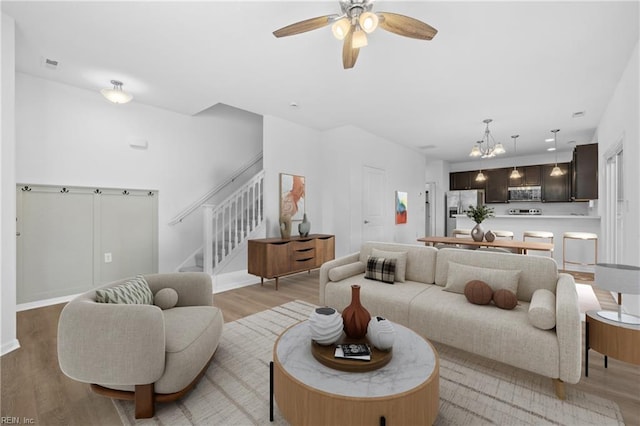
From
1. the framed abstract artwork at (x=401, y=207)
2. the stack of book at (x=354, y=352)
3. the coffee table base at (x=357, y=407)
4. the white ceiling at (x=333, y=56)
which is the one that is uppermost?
the white ceiling at (x=333, y=56)

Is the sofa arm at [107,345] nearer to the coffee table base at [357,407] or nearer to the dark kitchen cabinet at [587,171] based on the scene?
the coffee table base at [357,407]

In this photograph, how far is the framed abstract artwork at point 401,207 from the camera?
696 cm

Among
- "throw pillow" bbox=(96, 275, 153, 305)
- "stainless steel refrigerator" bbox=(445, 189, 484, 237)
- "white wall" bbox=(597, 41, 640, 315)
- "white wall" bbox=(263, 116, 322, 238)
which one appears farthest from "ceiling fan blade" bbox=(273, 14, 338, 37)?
"stainless steel refrigerator" bbox=(445, 189, 484, 237)

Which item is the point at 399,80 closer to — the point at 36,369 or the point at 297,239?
the point at 297,239

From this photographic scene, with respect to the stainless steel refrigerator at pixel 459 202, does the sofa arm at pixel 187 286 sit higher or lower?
lower

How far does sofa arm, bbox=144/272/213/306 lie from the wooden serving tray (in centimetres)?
122

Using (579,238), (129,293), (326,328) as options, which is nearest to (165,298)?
(129,293)

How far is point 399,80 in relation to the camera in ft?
11.7

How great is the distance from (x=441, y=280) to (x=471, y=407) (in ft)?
4.29

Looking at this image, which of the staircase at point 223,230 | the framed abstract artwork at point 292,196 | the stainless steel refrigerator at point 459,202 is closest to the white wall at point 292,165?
the framed abstract artwork at point 292,196

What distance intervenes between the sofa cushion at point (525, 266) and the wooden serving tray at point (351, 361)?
1.55 metres

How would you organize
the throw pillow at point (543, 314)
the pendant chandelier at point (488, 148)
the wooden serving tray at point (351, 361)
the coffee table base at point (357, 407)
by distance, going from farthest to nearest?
the pendant chandelier at point (488, 148), the throw pillow at point (543, 314), the wooden serving tray at point (351, 361), the coffee table base at point (357, 407)

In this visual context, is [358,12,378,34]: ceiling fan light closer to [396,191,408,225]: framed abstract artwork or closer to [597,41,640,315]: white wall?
[597,41,640,315]: white wall

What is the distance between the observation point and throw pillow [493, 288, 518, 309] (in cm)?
219
